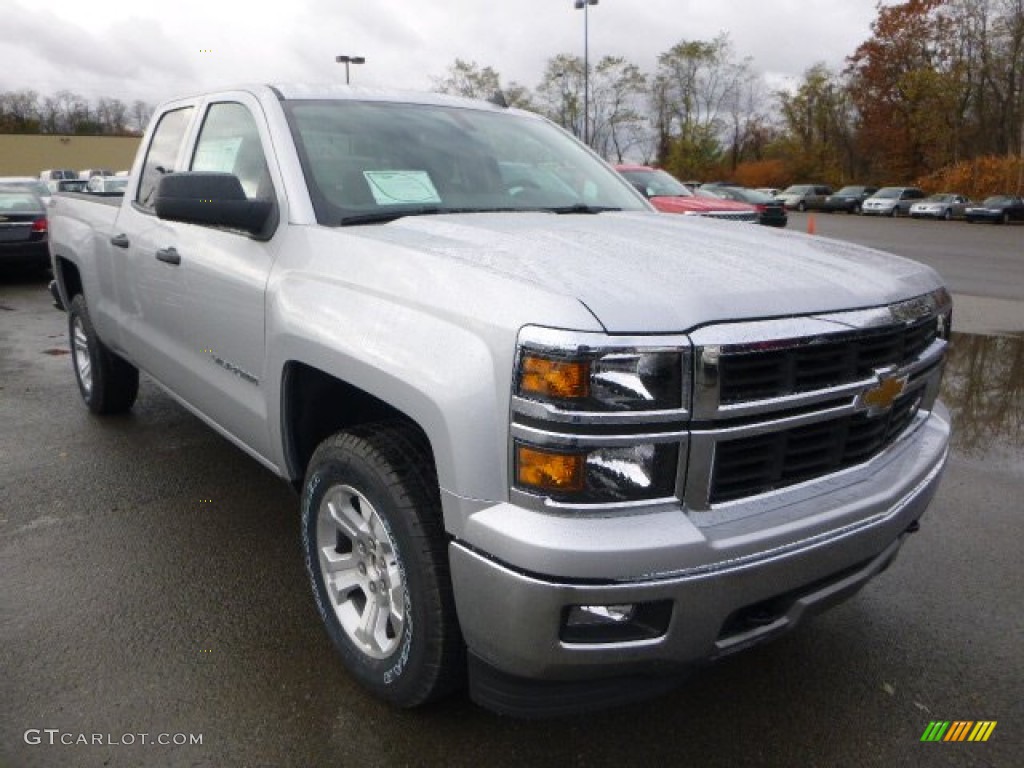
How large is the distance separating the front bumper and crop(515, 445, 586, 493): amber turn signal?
0.23ft

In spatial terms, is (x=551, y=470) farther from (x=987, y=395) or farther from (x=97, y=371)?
(x=987, y=395)

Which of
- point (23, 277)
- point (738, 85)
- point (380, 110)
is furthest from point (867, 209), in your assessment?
point (380, 110)

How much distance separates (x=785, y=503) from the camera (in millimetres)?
2092

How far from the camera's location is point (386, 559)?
7.88 ft

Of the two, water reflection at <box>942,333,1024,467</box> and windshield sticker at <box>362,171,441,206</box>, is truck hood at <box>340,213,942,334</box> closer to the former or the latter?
windshield sticker at <box>362,171,441,206</box>

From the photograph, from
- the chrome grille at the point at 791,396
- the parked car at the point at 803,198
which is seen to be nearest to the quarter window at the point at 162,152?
the chrome grille at the point at 791,396

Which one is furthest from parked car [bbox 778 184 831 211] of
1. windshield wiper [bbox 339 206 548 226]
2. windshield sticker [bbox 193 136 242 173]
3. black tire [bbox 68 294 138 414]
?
windshield wiper [bbox 339 206 548 226]

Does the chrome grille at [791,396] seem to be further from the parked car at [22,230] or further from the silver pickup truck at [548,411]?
the parked car at [22,230]

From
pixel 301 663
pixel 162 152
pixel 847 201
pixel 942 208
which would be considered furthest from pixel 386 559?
pixel 847 201

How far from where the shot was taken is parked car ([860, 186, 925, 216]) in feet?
136

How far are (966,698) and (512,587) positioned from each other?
1691mm

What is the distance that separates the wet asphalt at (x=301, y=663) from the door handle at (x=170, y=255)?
122 centimetres

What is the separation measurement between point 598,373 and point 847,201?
156 ft

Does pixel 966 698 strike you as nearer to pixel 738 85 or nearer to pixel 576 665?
pixel 576 665
